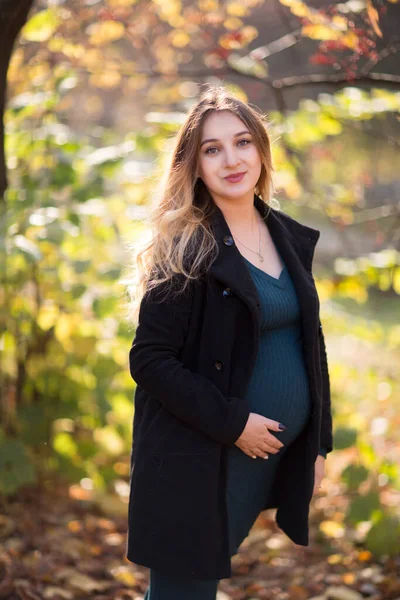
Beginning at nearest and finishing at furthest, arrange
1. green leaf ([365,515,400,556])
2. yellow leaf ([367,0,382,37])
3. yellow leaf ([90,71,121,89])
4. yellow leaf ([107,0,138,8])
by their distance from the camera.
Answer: yellow leaf ([367,0,382,37]) < green leaf ([365,515,400,556]) < yellow leaf ([107,0,138,8]) < yellow leaf ([90,71,121,89])

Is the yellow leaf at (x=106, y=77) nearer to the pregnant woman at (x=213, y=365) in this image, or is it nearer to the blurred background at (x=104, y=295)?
the blurred background at (x=104, y=295)

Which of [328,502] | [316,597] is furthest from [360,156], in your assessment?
[316,597]

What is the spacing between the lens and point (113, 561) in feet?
12.6

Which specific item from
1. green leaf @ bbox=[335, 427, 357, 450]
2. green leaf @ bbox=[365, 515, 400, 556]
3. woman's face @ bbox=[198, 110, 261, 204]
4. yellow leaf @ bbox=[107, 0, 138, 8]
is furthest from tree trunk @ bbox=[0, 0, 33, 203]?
green leaf @ bbox=[365, 515, 400, 556]

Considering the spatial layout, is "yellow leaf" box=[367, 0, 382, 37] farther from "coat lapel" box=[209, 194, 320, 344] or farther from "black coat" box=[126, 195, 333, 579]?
"black coat" box=[126, 195, 333, 579]

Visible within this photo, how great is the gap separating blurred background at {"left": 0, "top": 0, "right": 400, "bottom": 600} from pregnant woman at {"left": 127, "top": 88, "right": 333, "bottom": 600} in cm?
95

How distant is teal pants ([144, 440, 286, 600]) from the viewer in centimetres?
228

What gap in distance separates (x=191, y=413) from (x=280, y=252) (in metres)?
0.68

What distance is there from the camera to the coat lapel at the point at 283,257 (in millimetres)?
2188

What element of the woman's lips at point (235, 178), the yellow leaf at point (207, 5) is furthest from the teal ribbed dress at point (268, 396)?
the yellow leaf at point (207, 5)

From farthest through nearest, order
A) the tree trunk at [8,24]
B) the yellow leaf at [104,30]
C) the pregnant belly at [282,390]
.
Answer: the yellow leaf at [104,30], the tree trunk at [8,24], the pregnant belly at [282,390]

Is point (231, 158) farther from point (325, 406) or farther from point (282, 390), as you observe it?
point (325, 406)

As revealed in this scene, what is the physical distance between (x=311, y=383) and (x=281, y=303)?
0.29 meters

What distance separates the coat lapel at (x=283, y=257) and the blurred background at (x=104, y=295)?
785 mm
